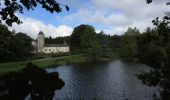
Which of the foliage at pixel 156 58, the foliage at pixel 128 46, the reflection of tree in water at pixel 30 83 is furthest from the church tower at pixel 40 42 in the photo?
the reflection of tree in water at pixel 30 83

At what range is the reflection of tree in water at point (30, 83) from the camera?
2.34 meters

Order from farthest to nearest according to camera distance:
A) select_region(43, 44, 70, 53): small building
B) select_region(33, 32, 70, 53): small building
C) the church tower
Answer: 1. the church tower
2. select_region(33, 32, 70, 53): small building
3. select_region(43, 44, 70, 53): small building

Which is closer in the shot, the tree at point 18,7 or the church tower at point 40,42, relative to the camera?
the tree at point 18,7

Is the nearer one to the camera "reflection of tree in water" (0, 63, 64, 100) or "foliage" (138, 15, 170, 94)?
"reflection of tree in water" (0, 63, 64, 100)

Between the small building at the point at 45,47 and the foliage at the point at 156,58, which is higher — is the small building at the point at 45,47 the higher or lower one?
the higher one

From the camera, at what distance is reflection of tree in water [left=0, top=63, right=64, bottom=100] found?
2.34 metres

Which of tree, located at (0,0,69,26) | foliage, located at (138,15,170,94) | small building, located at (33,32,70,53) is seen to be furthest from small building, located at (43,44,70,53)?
tree, located at (0,0,69,26)

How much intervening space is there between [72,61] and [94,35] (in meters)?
16.6

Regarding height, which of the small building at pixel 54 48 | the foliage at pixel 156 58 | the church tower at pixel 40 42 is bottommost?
the foliage at pixel 156 58

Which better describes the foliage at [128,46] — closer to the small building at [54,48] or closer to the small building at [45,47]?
the small building at [54,48]

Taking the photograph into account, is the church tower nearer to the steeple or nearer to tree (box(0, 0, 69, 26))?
the steeple

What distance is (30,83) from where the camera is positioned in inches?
94.1

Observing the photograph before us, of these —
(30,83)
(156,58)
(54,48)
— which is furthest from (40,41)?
(30,83)

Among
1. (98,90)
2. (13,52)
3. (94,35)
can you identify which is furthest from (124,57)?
(98,90)
